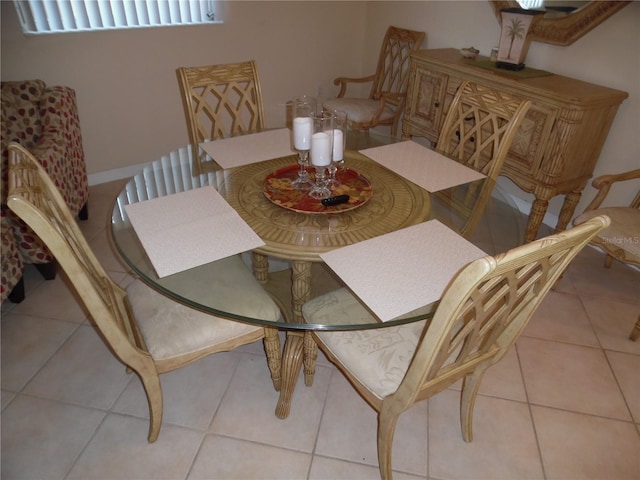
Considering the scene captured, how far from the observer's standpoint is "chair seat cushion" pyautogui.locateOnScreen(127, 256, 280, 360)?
1268 mm

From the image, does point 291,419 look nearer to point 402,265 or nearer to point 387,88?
point 402,265

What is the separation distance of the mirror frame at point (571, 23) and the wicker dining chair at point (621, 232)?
815 mm

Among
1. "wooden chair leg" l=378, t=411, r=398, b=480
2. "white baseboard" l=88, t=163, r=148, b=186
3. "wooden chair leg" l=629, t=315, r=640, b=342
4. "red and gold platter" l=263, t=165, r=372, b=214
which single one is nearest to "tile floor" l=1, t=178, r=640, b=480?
"wooden chair leg" l=629, t=315, r=640, b=342

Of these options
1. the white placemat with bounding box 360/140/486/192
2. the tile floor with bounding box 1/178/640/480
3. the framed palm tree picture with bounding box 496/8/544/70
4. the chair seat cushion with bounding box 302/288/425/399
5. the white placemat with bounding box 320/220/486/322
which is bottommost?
the tile floor with bounding box 1/178/640/480

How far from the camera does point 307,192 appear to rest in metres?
1.46

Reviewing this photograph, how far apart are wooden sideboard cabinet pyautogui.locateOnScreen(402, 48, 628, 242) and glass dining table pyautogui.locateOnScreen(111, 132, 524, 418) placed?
0.71m

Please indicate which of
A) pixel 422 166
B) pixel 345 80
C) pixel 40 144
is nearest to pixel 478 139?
pixel 422 166

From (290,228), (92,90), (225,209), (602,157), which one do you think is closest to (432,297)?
(290,228)

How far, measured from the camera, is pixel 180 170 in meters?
1.68

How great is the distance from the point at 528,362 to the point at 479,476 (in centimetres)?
62

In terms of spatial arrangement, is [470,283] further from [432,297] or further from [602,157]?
[602,157]

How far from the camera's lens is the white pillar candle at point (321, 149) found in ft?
4.34

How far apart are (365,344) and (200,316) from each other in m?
0.53

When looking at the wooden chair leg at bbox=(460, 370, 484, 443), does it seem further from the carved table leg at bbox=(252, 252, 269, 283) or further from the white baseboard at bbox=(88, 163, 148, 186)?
the white baseboard at bbox=(88, 163, 148, 186)
